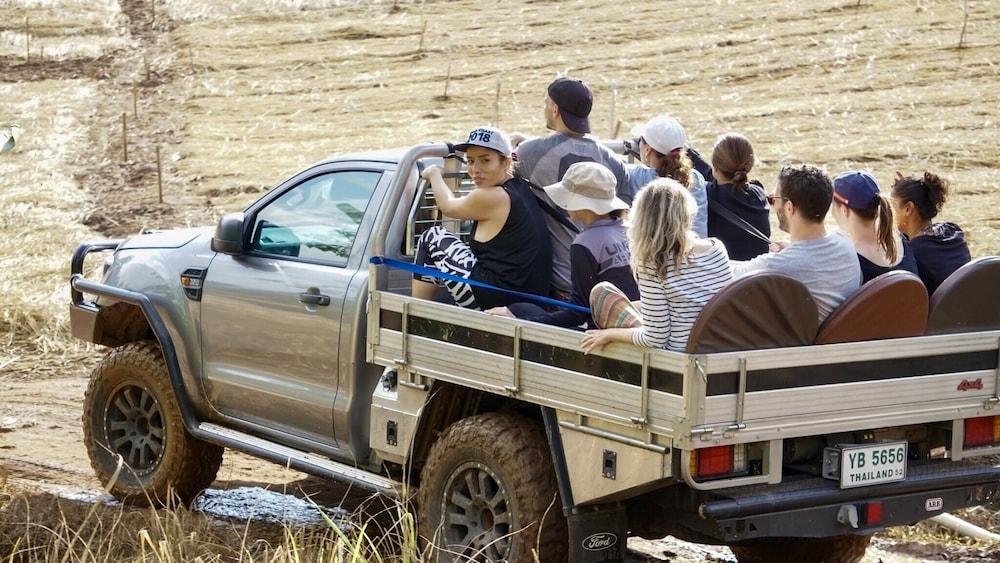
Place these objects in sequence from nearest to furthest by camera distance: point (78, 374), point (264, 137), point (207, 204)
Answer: point (78, 374)
point (207, 204)
point (264, 137)

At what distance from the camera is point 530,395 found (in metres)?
5.50

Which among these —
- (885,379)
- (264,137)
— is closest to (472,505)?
(885,379)

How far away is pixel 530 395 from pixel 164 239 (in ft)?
9.55

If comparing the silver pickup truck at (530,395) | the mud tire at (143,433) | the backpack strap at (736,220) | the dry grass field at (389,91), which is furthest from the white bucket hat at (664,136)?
the dry grass field at (389,91)

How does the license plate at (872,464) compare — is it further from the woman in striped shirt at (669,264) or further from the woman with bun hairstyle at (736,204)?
the woman with bun hairstyle at (736,204)

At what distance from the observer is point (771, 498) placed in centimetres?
516

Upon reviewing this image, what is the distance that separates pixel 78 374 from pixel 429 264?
5642 mm

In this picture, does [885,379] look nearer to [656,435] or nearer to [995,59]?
[656,435]

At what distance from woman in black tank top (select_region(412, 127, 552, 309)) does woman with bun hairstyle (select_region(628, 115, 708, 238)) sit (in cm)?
86

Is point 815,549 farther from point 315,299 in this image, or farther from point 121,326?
point 121,326

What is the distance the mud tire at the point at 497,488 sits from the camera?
546 centimetres

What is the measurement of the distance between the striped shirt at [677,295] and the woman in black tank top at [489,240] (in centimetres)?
93

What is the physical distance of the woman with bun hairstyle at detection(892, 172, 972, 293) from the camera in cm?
630

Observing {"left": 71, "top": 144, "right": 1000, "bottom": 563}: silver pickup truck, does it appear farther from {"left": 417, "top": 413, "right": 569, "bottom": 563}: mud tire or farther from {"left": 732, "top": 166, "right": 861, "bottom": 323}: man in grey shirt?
{"left": 732, "top": 166, "right": 861, "bottom": 323}: man in grey shirt
